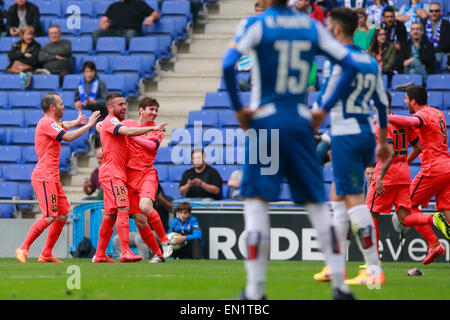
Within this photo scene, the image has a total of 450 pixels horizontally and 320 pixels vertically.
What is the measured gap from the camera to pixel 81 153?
15.9 metres

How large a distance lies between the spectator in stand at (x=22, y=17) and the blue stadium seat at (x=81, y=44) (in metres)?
1.01

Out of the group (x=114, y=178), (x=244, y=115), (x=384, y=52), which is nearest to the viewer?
(x=244, y=115)

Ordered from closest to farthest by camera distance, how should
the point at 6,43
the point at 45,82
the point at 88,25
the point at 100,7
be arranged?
the point at 45,82 → the point at 6,43 → the point at 88,25 → the point at 100,7

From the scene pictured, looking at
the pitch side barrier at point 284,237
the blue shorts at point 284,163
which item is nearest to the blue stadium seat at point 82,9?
the pitch side barrier at point 284,237

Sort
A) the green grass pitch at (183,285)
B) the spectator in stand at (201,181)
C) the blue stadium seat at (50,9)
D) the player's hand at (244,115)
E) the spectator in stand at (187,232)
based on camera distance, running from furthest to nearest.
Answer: the blue stadium seat at (50,9) → the spectator in stand at (201,181) → the spectator in stand at (187,232) → the green grass pitch at (183,285) → the player's hand at (244,115)

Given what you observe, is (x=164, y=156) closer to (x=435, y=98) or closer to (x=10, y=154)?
(x=10, y=154)

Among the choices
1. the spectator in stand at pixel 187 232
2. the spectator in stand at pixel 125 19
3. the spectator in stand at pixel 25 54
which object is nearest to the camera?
the spectator in stand at pixel 187 232

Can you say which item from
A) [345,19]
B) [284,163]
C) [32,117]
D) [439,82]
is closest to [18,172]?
[32,117]

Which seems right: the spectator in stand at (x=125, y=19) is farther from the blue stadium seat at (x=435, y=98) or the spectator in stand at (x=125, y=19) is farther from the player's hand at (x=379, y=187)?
the player's hand at (x=379, y=187)

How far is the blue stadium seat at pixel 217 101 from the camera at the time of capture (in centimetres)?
1560

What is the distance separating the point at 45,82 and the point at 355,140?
1138 cm

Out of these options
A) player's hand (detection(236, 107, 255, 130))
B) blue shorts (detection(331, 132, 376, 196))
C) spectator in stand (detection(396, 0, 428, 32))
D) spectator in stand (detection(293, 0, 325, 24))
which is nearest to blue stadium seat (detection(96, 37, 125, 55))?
spectator in stand (detection(293, 0, 325, 24))

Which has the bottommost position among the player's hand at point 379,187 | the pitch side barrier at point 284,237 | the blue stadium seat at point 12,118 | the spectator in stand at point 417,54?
the pitch side barrier at point 284,237

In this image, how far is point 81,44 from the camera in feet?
58.7
